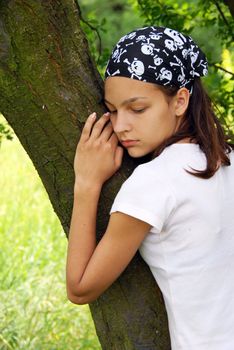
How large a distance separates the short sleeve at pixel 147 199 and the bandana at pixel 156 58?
0.29m

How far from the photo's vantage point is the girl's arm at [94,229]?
2.07m

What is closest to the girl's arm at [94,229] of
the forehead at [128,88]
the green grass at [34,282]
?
the forehead at [128,88]

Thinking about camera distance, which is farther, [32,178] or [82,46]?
[32,178]

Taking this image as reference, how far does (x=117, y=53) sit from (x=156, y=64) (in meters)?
0.14

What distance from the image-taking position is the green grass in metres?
4.50

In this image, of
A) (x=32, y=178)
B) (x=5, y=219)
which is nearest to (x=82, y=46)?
(x=5, y=219)

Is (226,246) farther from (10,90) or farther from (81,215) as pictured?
(10,90)

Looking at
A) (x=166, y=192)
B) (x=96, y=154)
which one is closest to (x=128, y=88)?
(x=96, y=154)

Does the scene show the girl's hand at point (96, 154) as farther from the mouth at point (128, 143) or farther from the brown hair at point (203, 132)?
the brown hair at point (203, 132)

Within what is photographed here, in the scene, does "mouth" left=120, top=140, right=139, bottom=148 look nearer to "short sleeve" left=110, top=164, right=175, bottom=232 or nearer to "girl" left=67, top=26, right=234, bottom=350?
"girl" left=67, top=26, right=234, bottom=350

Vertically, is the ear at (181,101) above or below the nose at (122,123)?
above

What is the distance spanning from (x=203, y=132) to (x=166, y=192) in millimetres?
269

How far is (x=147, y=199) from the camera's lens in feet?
6.61

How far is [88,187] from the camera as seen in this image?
86.3 inches
